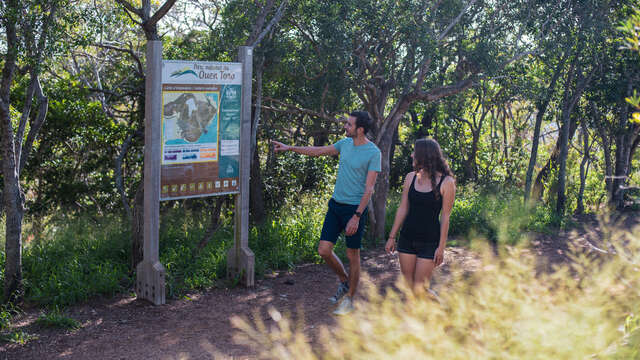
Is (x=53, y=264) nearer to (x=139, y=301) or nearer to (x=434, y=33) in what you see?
(x=139, y=301)

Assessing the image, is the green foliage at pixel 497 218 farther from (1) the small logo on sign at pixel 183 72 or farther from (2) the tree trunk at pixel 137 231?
(1) the small logo on sign at pixel 183 72

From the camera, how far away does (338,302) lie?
652cm

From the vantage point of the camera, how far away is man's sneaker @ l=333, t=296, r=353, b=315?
6.01 m

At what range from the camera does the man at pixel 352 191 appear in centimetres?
589

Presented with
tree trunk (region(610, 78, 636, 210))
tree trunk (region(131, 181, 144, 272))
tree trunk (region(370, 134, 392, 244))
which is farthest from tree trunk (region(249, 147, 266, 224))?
tree trunk (region(610, 78, 636, 210))

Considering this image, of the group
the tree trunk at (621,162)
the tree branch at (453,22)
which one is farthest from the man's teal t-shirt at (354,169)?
the tree trunk at (621,162)

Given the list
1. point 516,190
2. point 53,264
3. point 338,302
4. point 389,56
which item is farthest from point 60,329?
point 516,190

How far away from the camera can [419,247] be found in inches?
209

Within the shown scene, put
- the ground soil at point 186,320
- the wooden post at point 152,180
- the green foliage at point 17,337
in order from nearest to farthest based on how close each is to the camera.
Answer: the ground soil at point 186,320 < the green foliage at point 17,337 < the wooden post at point 152,180

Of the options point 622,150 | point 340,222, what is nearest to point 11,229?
point 340,222

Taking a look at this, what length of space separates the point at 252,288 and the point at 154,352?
2.07 metres

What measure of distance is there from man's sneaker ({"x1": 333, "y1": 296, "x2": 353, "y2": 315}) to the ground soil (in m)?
0.10

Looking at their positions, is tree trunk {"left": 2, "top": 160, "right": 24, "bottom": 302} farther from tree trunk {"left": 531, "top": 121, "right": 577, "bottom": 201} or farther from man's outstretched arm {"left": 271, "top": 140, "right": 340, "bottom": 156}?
tree trunk {"left": 531, "top": 121, "right": 577, "bottom": 201}

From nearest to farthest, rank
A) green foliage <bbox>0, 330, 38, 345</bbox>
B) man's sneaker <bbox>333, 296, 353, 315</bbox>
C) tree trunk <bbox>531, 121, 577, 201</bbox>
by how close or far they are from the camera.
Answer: green foliage <bbox>0, 330, 38, 345</bbox>, man's sneaker <bbox>333, 296, 353, 315</bbox>, tree trunk <bbox>531, 121, 577, 201</bbox>
